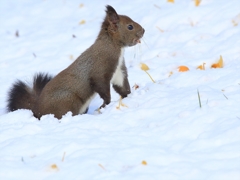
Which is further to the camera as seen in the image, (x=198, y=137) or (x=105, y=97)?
(x=105, y=97)

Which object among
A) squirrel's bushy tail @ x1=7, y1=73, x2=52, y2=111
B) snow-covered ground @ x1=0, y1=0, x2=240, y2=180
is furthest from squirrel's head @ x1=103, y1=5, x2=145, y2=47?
squirrel's bushy tail @ x1=7, y1=73, x2=52, y2=111

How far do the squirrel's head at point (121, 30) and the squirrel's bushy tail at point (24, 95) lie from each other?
778 mm

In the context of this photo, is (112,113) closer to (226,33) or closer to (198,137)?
(198,137)

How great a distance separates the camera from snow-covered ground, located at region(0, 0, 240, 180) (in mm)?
3398

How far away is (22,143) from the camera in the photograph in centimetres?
386

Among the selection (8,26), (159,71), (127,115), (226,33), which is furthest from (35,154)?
(8,26)

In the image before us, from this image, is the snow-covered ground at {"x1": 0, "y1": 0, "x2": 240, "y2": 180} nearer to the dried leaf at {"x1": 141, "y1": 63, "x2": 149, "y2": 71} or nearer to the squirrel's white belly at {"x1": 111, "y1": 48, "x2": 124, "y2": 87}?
the dried leaf at {"x1": 141, "y1": 63, "x2": 149, "y2": 71}

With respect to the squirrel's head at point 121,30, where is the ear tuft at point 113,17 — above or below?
above

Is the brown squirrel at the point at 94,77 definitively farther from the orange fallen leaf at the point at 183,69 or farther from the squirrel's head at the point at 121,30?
the orange fallen leaf at the point at 183,69

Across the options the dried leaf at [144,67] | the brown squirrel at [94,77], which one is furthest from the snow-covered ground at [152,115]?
the brown squirrel at [94,77]

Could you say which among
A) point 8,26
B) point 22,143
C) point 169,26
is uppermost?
point 22,143

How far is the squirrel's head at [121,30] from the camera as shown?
16.7 feet

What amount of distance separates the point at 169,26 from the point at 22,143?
10.8ft

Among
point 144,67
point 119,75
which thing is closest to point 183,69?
point 144,67
